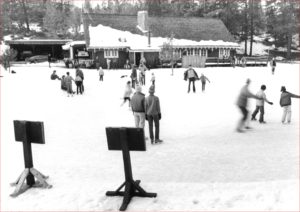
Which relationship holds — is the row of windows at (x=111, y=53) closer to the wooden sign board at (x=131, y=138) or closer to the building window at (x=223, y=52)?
the building window at (x=223, y=52)

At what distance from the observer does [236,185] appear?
6.03m

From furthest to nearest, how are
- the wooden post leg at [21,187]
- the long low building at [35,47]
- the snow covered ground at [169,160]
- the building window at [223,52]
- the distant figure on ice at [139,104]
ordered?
the long low building at [35,47] → the building window at [223,52] → the distant figure on ice at [139,104] → the wooden post leg at [21,187] → the snow covered ground at [169,160]

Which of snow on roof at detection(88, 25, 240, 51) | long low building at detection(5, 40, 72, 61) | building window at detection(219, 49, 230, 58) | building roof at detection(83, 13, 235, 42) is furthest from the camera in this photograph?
long low building at detection(5, 40, 72, 61)

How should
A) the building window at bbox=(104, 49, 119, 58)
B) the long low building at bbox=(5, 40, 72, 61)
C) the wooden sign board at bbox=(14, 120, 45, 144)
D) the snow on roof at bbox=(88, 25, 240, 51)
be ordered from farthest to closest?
1. the long low building at bbox=(5, 40, 72, 61)
2. the snow on roof at bbox=(88, 25, 240, 51)
3. the building window at bbox=(104, 49, 119, 58)
4. the wooden sign board at bbox=(14, 120, 45, 144)

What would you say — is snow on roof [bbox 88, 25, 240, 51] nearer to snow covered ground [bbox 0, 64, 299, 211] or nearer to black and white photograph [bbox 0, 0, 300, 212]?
black and white photograph [bbox 0, 0, 300, 212]

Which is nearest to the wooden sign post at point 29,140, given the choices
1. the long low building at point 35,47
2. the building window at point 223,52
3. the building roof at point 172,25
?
the building roof at point 172,25

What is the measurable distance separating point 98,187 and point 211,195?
2.11 meters

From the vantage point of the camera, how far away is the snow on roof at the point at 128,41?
37125 mm

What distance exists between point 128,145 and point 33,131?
6.29ft

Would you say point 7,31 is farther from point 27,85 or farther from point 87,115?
point 87,115

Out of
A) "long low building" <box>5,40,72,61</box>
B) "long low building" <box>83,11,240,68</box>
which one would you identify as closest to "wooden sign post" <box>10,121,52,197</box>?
"long low building" <box>83,11,240,68</box>

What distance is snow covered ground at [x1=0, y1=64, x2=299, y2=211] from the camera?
216 inches

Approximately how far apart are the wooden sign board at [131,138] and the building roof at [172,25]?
122 feet

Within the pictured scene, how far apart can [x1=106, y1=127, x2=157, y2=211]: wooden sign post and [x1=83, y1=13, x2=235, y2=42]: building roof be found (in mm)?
37196
